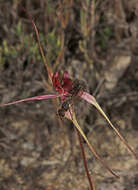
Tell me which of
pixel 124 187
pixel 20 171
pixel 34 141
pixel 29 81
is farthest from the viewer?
pixel 29 81

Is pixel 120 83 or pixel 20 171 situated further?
pixel 120 83

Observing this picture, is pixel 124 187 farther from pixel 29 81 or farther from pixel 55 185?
pixel 29 81

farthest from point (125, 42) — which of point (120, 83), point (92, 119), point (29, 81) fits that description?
point (29, 81)

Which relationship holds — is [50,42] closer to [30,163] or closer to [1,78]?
[1,78]

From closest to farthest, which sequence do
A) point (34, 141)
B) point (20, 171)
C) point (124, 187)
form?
point (124, 187) → point (20, 171) → point (34, 141)

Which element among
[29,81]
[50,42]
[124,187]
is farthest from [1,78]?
[124,187]

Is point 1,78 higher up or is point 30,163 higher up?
point 1,78

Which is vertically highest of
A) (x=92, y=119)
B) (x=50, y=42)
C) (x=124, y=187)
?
(x=50, y=42)
